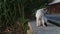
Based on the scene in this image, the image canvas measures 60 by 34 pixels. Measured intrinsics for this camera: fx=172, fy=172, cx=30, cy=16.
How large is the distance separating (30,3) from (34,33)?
3.36m

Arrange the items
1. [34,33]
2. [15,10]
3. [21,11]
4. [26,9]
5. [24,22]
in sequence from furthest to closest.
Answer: [26,9], [15,10], [21,11], [24,22], [34,33]

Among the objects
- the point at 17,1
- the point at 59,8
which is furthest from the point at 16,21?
the point at 59,8

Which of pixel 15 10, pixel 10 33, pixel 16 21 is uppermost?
pixel 15 10

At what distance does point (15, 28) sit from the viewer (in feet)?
16.4

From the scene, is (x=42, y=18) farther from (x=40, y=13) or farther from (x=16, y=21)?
(x=16, y=21)

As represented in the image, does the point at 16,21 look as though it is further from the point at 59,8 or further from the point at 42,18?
the point at 42,18

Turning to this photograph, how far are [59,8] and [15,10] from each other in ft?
4.77

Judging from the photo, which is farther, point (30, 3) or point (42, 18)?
point (30, 3)

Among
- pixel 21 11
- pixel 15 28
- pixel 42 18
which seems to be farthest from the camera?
pixel 15 28

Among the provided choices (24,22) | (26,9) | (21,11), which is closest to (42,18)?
(24,22)

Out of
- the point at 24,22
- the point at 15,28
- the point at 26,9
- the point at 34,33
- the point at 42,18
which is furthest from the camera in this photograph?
the point at 26,9

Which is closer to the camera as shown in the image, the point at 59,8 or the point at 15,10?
the point at 15,10

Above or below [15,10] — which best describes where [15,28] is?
below

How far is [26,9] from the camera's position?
5609 millimetres
